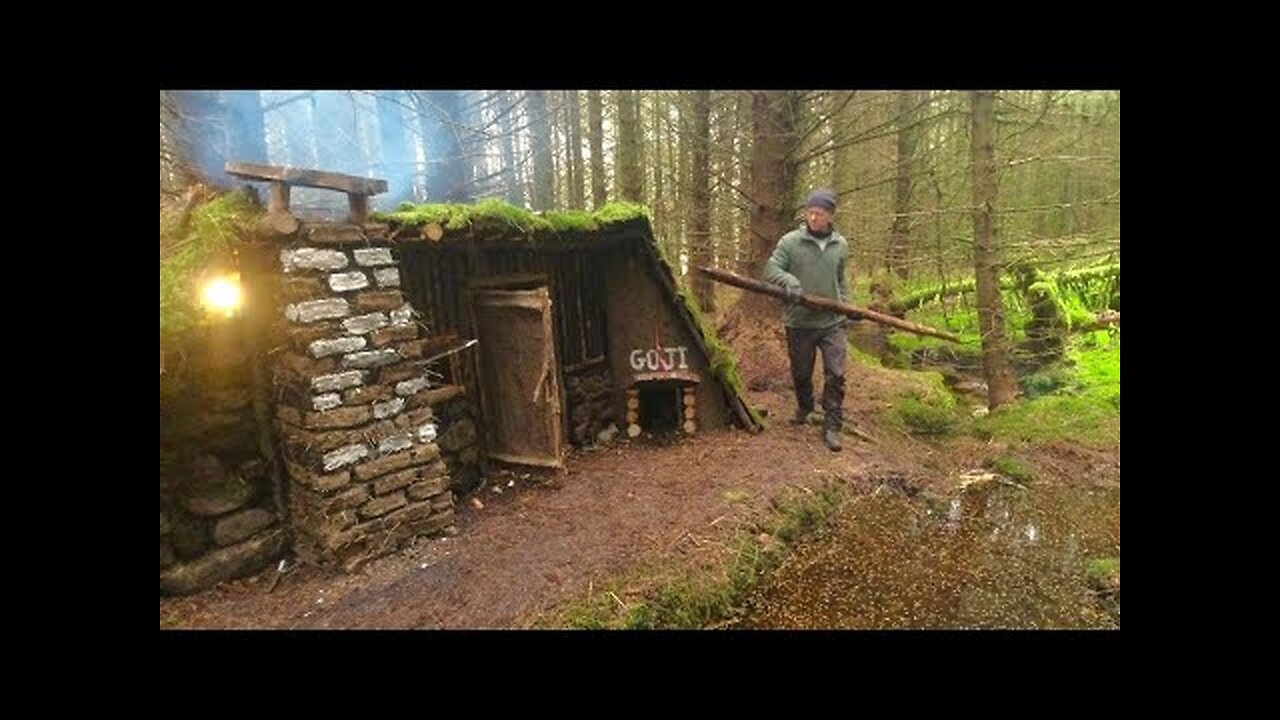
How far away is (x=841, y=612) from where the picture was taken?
4.29 metres

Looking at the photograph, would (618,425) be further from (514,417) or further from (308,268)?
(308,268)

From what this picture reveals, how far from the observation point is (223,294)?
475 cm

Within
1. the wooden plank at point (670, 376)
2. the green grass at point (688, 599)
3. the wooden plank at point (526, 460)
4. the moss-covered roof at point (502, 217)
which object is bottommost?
the green grass at point (688, 599)

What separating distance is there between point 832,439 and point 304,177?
5224mm

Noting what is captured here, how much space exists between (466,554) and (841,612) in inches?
104

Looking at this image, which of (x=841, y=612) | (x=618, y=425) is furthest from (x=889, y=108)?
(x=841, y=612)

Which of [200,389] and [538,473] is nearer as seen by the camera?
[200,389]

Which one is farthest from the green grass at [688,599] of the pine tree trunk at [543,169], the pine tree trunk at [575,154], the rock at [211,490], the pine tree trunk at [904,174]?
the pine tree trunk at [543,169]

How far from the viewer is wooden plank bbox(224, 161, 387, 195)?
4.50m

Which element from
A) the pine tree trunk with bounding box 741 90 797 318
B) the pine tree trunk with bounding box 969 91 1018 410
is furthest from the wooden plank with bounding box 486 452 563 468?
the pine tree trunk with bounding box 969 91 1018 410

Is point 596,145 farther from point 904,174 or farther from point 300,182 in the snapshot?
point 300,182

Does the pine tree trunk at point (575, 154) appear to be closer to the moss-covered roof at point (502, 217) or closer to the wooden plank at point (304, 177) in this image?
the moss-covered roof at point (502, 217)

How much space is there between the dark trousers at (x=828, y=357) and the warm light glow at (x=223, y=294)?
491 centimetres

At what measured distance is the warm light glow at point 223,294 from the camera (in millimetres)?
4695
